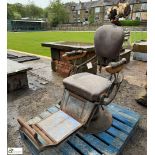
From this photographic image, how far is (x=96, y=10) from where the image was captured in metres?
39.7

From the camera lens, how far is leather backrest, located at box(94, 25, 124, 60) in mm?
1903

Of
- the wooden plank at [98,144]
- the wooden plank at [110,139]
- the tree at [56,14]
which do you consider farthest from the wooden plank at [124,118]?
the tree at [56,14]

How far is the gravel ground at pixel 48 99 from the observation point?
6.06 feet

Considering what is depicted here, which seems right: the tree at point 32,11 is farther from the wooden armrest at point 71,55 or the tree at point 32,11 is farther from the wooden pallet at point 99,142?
the wooden pallet at point 99,142

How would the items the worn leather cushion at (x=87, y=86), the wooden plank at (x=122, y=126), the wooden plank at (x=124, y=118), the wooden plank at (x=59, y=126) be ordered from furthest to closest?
1. the wooden plank at (x=124, y=118)
2. the wooden plank at (x=122, y=126)
3. the worn leather cushion at (x=87, y=86)
4. the wooden plank at (x=59, y=126)

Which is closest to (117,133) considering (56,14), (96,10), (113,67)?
(113,67)

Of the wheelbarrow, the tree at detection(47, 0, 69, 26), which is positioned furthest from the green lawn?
the tree at detection(47, 0, 69, 26)

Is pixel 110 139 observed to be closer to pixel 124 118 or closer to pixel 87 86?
pixel 124 118

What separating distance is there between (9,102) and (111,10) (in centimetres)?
A: 212

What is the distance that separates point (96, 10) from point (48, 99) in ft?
134

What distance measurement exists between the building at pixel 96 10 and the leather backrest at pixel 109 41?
29.8 m

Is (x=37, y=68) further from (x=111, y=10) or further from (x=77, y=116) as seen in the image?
(x=77, y=116)

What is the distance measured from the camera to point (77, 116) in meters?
1.67
